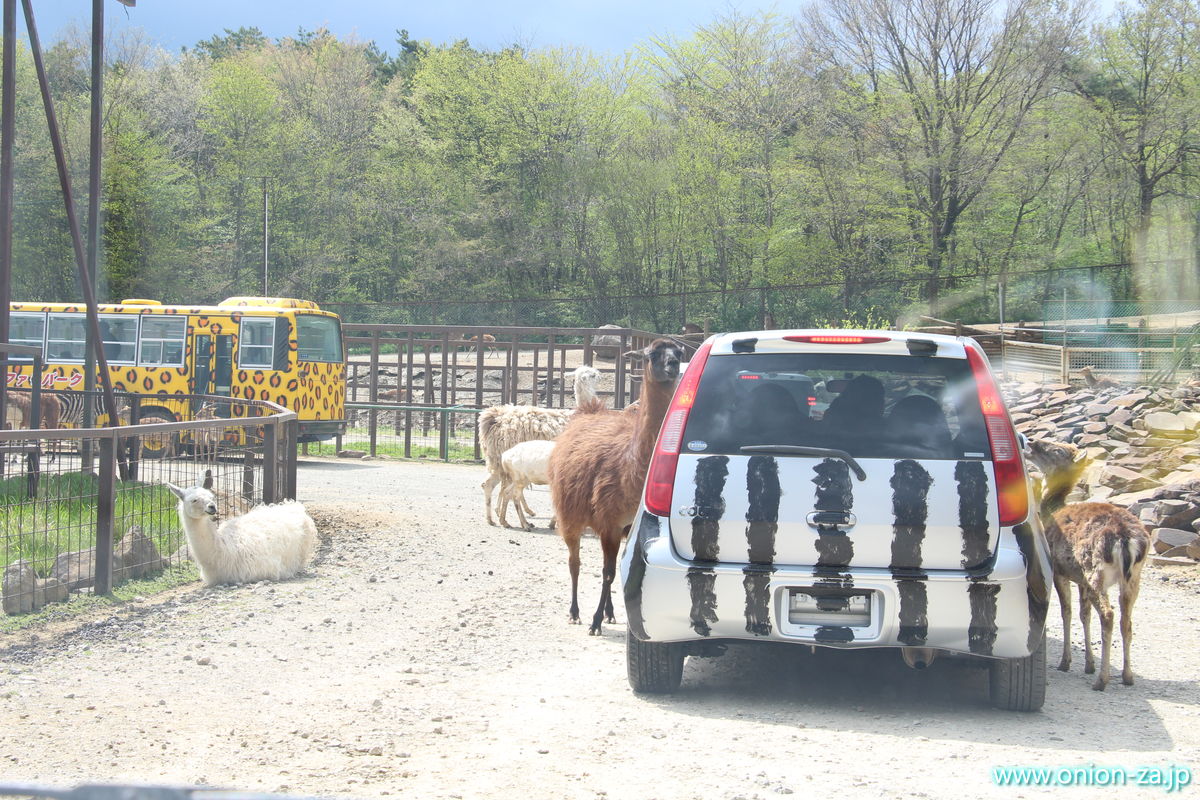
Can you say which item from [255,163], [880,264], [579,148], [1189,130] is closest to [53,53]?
[255,163]

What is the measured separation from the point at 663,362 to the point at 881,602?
2.62 meters

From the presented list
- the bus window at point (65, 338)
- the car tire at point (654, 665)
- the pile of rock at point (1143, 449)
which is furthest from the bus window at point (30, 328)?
the car tire at point (654, 665)

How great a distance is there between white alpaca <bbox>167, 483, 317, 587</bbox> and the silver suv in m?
4.30

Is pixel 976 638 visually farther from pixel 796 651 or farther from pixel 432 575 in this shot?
pixel 432 575

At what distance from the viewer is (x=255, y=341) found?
2169 cm

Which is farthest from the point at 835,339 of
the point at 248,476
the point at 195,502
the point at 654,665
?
the point at 248,476

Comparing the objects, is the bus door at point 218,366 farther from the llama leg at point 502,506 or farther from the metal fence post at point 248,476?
the metal fence post at point 248,476

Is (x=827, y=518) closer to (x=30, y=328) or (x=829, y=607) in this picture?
(x=829, y=607)

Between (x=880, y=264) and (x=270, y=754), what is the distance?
130 ft

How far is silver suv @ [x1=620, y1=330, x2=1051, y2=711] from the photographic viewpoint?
4852 millimetres

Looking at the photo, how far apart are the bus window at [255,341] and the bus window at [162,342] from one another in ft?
4.36

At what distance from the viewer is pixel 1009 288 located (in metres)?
38.7

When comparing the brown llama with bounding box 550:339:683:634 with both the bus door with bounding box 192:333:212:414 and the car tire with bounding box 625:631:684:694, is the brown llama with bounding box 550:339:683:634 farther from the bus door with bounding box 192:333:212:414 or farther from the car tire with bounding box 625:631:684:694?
the bus door with bounding box 192:333:212:414

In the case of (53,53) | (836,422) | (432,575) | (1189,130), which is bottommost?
(432,575)
